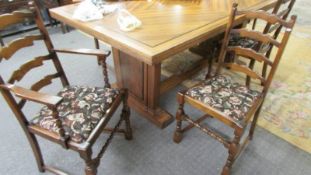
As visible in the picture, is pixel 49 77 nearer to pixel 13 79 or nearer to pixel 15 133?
pixel 13 79

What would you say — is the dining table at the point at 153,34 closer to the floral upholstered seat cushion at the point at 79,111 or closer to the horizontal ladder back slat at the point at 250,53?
the horizontal ladder back slat at the point at 250,53

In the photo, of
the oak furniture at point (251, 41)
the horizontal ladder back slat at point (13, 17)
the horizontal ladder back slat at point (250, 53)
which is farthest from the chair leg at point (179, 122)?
the horizontal ladder back slat at point (13, 17)

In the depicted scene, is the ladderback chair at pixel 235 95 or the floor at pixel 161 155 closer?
the ladderback chair at pixel 235 95

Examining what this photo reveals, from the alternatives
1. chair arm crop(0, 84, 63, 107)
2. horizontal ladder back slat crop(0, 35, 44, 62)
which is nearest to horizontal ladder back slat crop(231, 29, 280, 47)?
chair arm crop(0, 84, 63, 107)

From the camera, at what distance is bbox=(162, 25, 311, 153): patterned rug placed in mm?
1872

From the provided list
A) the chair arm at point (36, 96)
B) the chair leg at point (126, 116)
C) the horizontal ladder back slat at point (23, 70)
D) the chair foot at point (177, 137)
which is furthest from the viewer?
the chair foot at point (177, 137)

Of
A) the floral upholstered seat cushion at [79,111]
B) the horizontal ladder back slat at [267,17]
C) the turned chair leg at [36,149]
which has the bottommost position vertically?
the turned chair leg at [36,149]

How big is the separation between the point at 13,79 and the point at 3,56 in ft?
0.44

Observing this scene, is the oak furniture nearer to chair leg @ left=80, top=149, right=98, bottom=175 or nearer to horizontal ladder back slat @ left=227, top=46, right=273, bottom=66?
horizontal ladder back slat @ left=227, top=46, right=273, bottom=66

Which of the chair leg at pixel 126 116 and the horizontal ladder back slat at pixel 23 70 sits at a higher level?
the horizontal ladder back slat at pixel 23 70

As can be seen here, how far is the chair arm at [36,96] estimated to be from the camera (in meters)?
1.03

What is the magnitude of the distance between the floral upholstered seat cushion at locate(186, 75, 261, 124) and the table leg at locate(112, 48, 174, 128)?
1.25 feet

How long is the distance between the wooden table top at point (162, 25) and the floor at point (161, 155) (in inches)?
30.3

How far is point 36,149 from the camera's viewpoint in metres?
1.42
